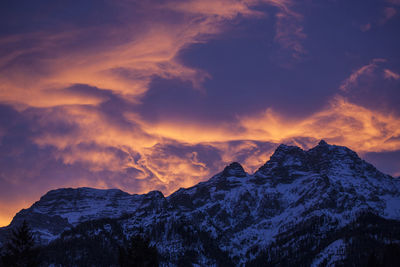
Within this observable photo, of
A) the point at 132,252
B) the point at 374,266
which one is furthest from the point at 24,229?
the point at 374,266

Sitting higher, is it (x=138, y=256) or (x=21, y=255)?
(x=138, y=256)

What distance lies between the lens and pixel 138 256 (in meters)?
85.6

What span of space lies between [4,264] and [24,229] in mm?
7788

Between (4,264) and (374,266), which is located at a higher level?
(374,266)

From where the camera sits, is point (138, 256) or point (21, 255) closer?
point (138, 256)

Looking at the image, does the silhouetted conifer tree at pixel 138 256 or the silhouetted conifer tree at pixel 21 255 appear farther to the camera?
the silhouetted conifer tree at pixel 21 255

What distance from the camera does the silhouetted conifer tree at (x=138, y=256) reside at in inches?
3342

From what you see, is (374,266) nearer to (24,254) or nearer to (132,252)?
(132,252)

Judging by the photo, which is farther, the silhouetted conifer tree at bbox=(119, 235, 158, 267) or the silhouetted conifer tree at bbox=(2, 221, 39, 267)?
the silhouetted conifer tree at bbox=(2, 221, 39, 267)

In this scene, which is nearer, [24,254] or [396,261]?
[24,254]

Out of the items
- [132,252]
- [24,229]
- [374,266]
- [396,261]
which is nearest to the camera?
[132,252]

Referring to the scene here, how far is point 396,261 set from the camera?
6565 inches

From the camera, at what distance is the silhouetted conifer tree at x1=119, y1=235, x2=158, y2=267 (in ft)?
278

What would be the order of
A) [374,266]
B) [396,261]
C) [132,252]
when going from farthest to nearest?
[396,261], [374,266], [132,252]
